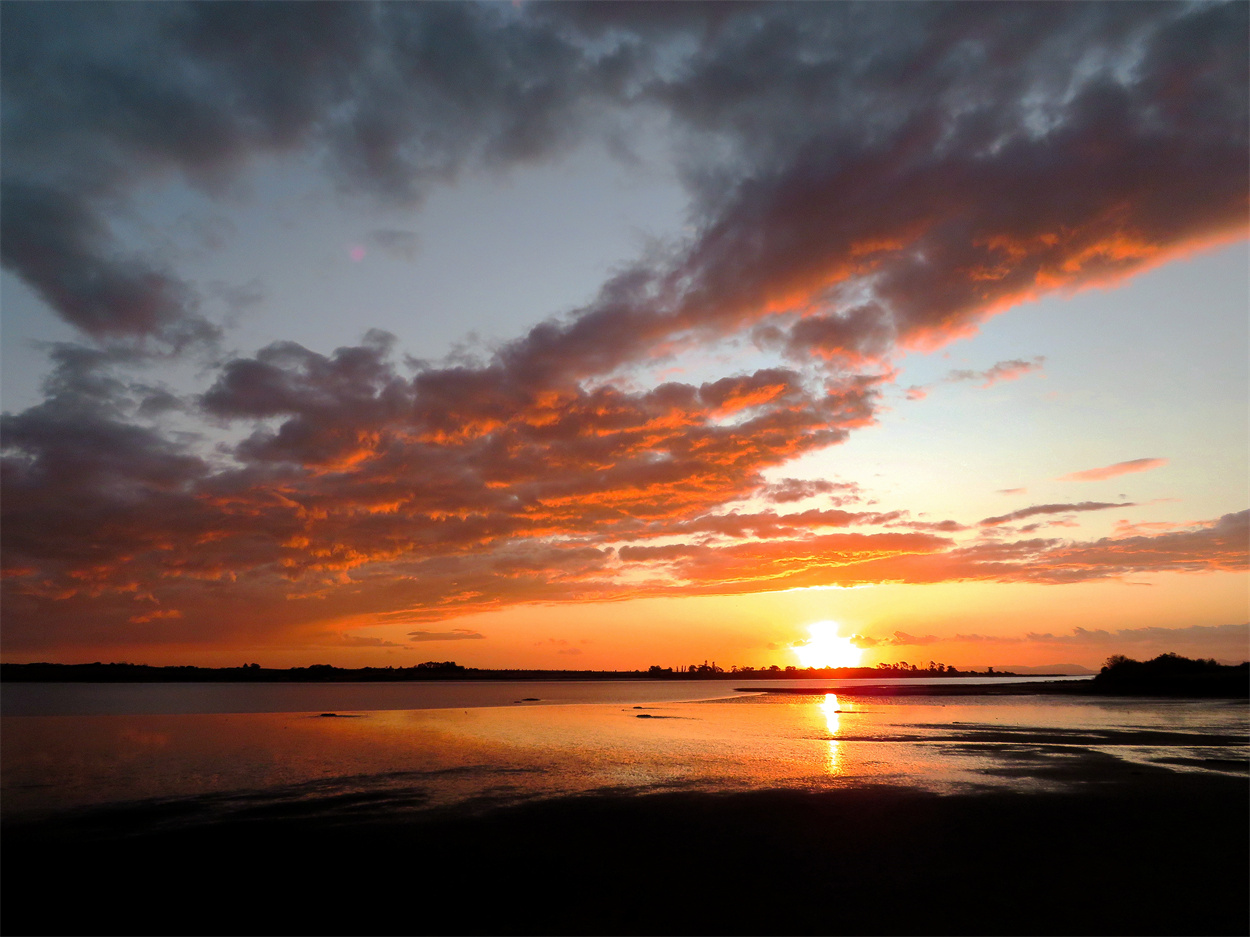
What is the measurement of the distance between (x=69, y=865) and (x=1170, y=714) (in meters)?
71.2

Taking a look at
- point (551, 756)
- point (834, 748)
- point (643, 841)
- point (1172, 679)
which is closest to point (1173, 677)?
point (1172, 679)

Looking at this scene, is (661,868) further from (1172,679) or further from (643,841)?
(1172,679)

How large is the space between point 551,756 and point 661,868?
21315 millimetres

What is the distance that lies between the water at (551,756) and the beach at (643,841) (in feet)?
0.98

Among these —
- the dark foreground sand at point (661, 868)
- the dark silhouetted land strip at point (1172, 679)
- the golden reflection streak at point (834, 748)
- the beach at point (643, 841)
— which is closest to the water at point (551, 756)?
the golden reflection streak at point (834, 748)

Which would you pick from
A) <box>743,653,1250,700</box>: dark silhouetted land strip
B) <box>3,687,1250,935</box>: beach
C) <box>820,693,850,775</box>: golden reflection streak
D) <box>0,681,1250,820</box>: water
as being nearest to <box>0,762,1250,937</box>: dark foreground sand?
<box>3,687,1250,935</box>: beach

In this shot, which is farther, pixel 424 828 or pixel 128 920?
pixel 424 828

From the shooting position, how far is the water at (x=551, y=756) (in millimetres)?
26094

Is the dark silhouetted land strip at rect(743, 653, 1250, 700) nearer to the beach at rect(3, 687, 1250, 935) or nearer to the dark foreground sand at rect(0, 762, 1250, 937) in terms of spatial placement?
the beach at rect(3, 687, 1250, 935)

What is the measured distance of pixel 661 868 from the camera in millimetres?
16391

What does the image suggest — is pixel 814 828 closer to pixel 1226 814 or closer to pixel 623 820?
pixel 623 820

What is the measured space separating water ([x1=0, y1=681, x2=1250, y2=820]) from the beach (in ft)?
0.98

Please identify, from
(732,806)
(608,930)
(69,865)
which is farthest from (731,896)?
(69,865)

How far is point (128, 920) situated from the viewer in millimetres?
13664
